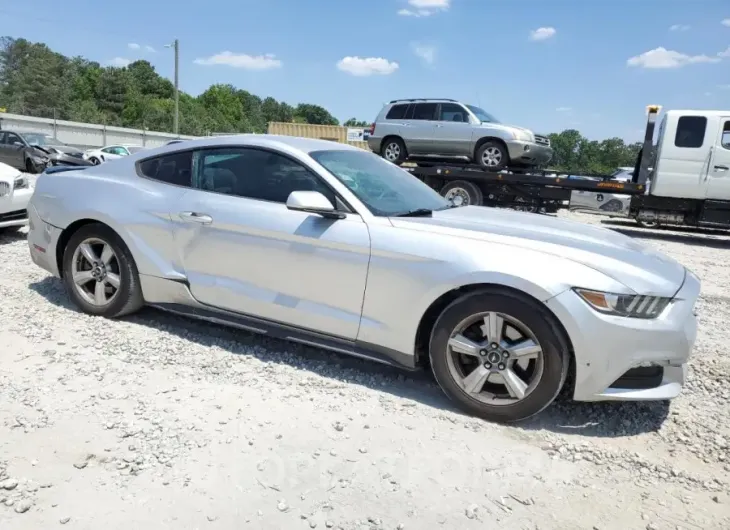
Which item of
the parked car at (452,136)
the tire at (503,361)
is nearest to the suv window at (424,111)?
the parked car at (452,136)

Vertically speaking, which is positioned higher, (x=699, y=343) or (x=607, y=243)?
(x=607, y=243)

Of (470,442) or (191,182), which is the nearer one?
(470,442)

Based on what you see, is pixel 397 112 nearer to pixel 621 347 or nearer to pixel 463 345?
pixel 463 345

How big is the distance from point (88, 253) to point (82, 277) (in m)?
0.22

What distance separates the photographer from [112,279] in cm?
409

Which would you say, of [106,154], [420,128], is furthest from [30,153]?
→ [420,128]

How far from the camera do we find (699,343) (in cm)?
439

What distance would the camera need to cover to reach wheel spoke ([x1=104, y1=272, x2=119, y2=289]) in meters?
4.08

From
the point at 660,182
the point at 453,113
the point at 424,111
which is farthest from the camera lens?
the point at 424,111

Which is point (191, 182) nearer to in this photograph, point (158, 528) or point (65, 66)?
point (158, 528)

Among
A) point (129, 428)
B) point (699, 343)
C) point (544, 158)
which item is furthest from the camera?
point (544, 158)

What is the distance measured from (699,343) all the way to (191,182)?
13.7 ft

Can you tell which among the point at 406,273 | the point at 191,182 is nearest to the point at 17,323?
the point at 191,182

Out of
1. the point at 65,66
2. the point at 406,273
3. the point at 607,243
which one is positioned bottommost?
the point at 406,273
